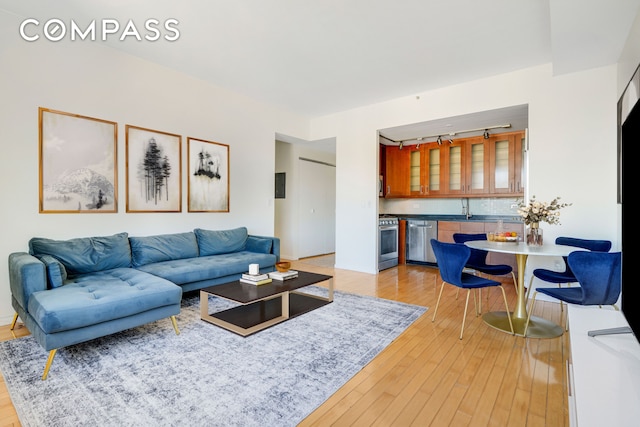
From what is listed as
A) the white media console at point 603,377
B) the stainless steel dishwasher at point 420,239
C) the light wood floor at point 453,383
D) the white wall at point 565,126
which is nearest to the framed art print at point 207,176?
the light wood floor at point 453,383

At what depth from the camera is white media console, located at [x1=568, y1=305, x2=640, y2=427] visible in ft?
2.92

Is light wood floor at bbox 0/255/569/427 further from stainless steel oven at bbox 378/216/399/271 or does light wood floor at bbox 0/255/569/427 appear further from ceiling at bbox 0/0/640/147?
ceiling at bbox 0/0/640/147

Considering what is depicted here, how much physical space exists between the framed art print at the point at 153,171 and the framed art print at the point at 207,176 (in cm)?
17

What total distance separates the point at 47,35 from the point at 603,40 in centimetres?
528

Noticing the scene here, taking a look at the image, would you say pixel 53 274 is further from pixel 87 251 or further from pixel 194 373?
pixel 194 373

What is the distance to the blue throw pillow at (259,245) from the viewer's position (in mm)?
4285

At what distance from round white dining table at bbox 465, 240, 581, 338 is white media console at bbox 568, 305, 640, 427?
1000 millimetres

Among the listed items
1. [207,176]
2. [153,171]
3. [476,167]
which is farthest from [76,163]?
[476,167]

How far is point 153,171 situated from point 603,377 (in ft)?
14.0

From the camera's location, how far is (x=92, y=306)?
207 cm

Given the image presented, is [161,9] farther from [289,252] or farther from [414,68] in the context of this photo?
[289,252]

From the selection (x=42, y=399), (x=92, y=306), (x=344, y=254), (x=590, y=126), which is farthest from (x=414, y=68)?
(x=42, y=399)

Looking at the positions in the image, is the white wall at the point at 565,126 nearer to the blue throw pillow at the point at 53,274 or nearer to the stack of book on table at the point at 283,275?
the stack of book on table at the point at 283,275

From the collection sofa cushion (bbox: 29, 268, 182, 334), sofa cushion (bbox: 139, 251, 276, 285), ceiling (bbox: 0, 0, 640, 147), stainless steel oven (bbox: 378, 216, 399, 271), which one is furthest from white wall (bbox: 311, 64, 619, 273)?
sofa cushion (bbox: 29, 268, 182, 334)
